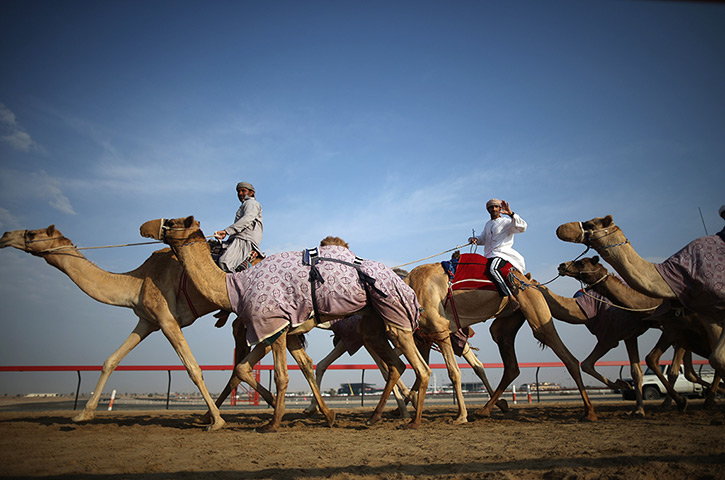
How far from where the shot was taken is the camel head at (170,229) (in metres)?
6.81

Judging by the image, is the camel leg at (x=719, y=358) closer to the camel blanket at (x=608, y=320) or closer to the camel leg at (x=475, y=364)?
the camel blanket at (x=608, y=320)

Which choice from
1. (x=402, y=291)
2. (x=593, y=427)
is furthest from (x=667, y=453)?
(x=402, y=291)

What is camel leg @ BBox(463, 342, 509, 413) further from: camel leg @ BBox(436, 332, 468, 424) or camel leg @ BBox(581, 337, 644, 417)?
camel leg @ BBox(436, 332, 468, 424)

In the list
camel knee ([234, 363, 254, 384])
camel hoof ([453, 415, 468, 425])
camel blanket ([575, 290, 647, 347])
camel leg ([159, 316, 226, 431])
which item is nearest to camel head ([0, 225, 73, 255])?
camel leg ([159, 316, 226, 431])

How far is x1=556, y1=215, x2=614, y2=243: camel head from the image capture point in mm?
6875

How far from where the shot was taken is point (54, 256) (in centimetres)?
780

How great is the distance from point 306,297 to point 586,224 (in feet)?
13.8

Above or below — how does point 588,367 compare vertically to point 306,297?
below

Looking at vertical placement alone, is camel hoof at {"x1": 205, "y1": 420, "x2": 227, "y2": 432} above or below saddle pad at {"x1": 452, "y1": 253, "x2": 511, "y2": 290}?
below

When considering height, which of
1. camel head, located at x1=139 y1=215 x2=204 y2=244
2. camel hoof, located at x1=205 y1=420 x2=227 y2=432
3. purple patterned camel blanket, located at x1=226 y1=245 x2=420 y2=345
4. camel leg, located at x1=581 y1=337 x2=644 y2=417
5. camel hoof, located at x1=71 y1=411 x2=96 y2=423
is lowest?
camel hoof, located at x1=205 y1=420 x2=227 y2=432

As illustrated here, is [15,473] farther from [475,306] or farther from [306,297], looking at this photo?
[475,306]

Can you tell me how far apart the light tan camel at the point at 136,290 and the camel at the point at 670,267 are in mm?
5802

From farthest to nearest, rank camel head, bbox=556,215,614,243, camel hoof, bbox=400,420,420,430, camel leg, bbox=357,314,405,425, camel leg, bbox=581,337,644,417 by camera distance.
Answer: camel leg, bbox=581,337,644,417, camel leg, bbox=357,314,405,425, camel head, bbox=556,215,614,243, camel hoof, bbox=400,420,420,430

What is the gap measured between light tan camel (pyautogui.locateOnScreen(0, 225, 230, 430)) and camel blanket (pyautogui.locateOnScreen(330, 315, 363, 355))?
120 inches
